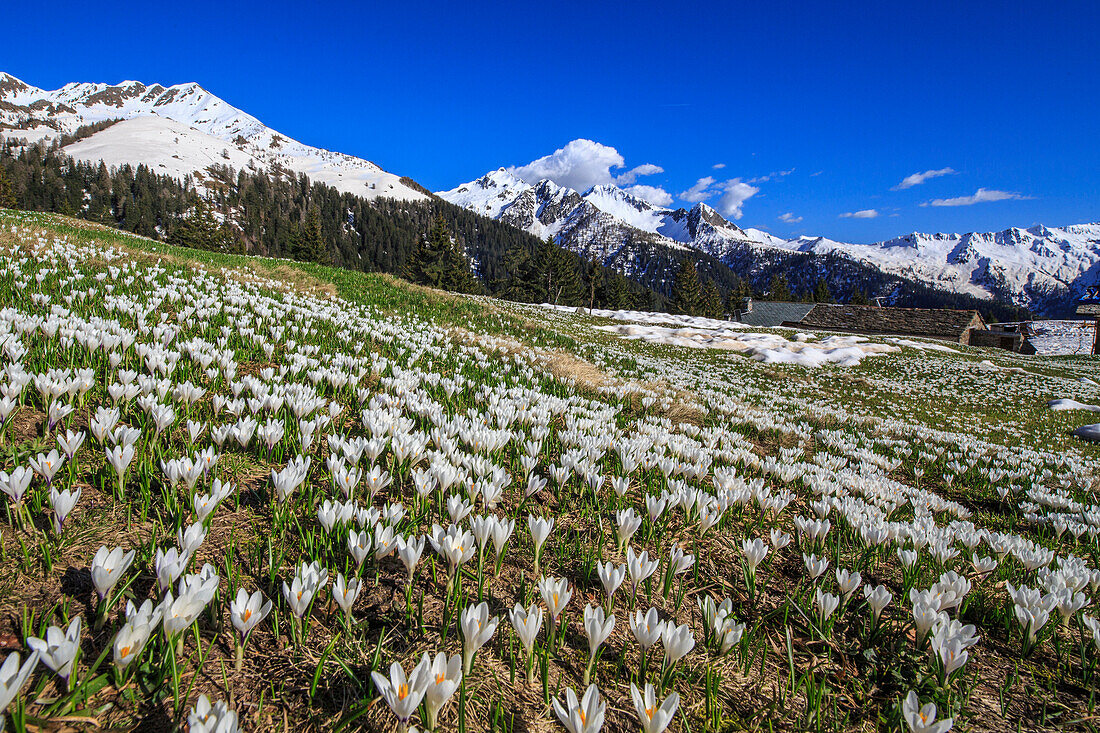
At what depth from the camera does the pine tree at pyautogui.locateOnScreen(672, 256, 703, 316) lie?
327 ft

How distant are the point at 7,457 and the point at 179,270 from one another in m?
9.33

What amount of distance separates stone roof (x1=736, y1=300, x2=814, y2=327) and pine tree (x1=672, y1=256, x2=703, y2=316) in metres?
18.1

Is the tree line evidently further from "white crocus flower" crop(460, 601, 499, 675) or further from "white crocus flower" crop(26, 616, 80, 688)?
"white crocus flower" crop(26, 616, 80, 688)

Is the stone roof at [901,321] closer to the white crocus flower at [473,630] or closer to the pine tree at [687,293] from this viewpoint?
the pine tree at [687,293]

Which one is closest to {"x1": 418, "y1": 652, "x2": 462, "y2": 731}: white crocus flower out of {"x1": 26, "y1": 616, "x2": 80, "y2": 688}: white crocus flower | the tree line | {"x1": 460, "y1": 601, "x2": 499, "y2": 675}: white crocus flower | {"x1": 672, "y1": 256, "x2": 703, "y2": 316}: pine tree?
{"x1": 460, "y1": 601, "x2": 499, "y2": 675}: white crocus flower

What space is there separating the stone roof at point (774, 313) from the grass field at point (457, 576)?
77.7 meters

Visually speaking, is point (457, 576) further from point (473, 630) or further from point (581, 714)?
point (581, 714)

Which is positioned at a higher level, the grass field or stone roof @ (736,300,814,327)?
stone roof @ (736,300,814,327)

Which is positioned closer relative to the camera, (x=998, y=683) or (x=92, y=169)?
(x=998, y=683)

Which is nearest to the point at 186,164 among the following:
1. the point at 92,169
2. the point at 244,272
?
the point at 92,169

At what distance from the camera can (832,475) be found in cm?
464

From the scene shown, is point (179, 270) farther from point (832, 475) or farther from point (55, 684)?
point (832, 475)

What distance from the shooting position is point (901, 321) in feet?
207

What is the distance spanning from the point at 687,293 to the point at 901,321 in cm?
4227
